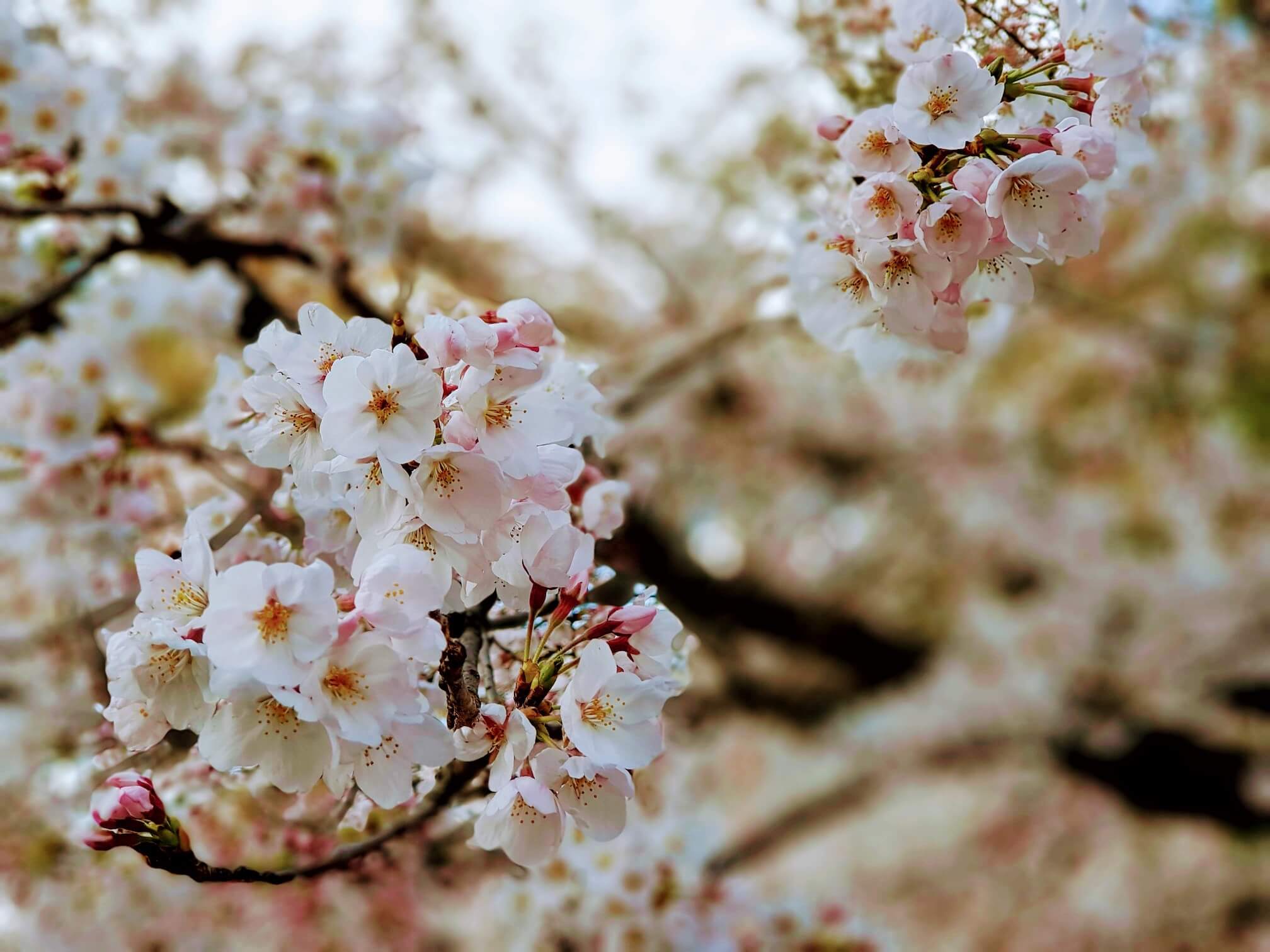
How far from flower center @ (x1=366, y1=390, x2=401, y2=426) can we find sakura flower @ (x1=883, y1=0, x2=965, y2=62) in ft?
1.76

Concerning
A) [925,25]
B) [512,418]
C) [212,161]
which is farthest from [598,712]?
[212,161]

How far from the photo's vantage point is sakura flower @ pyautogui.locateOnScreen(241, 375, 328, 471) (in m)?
0.70

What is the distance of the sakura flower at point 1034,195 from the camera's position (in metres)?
0.71

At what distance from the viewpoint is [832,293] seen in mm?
931

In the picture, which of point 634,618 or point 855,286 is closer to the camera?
point 634,618

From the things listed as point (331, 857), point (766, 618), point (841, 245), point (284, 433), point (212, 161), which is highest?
point (841, 245)

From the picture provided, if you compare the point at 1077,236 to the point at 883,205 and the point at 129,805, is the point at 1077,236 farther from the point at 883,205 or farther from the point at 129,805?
the point at 129,805

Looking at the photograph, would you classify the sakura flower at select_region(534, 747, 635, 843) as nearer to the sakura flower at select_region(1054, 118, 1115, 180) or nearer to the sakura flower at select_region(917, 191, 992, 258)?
the sakura flower at select_region(917, 191, 992, 258)

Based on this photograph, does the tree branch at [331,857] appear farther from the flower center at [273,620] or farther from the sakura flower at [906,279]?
the sakura flower at [906,279]

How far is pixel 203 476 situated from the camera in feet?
5.02

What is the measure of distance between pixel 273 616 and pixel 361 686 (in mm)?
76

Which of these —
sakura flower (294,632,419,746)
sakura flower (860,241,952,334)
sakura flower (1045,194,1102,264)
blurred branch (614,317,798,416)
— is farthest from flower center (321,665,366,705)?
blurred branch (614,317,798,416)

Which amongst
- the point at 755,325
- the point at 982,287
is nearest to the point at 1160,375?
the point at 755,325

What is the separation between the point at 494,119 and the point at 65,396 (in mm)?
2376
